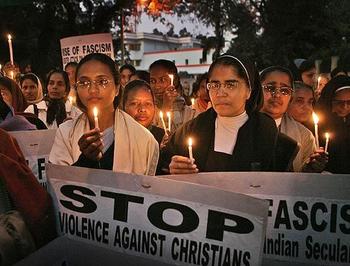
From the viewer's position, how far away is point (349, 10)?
17016mm

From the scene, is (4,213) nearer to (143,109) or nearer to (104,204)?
(104,204)

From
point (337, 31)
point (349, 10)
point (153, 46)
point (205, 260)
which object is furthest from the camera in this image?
point (153, 46)

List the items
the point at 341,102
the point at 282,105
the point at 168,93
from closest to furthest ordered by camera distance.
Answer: the point at 282,105
the point at 341,102
the point at 168,93

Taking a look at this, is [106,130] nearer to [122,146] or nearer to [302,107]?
[122,146]

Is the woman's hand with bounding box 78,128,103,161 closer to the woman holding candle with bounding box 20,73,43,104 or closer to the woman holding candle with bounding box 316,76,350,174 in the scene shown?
the woman holding candle with bounding box 316,76,350,174

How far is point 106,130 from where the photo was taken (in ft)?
9.27

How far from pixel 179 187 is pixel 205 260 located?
0.29 meters

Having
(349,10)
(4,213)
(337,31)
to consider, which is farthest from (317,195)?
(337,31)

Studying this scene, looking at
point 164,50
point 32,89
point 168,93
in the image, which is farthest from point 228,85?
point 164,50

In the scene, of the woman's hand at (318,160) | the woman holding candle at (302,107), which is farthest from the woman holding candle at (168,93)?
the woman's hand at (318,160)

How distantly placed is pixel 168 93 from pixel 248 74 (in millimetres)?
2502

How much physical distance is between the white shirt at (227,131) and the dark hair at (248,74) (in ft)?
0.35

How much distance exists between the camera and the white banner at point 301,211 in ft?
6.82

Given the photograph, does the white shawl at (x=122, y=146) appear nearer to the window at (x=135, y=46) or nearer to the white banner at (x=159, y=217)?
the white banner at (x=159, y=217)
